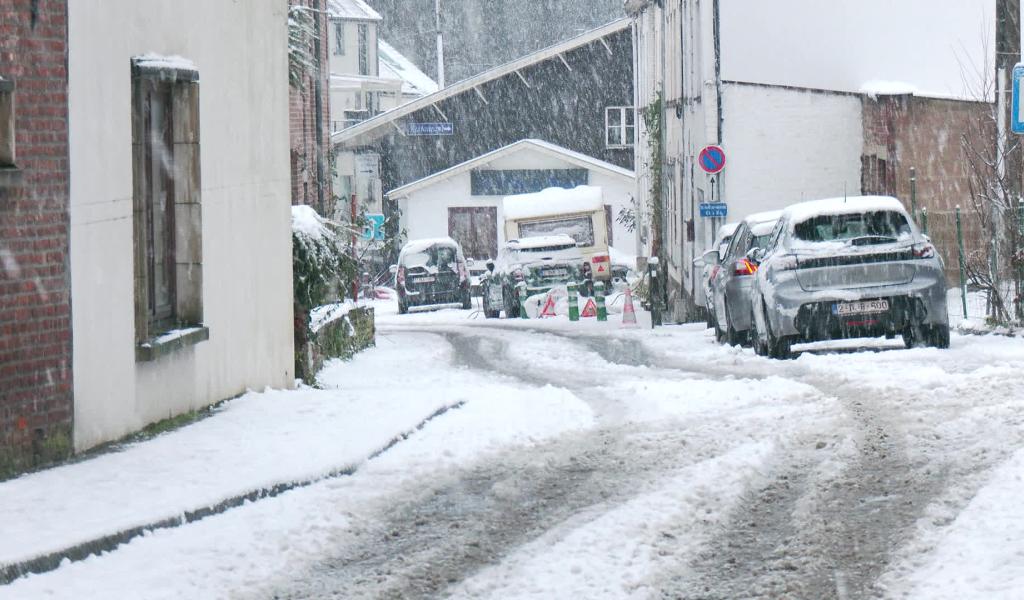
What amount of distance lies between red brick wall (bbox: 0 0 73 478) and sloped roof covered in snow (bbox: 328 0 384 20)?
64.6 metres

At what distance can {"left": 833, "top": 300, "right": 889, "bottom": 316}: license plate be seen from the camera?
16703mm

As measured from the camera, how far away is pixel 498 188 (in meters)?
57.5

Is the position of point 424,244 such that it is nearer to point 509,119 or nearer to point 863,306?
point 509,119

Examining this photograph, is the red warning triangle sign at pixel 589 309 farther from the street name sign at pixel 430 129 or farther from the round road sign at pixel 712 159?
the street name sign at pixel 430 129

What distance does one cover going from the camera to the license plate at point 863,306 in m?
16.7

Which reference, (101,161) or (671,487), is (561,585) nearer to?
(671,487)

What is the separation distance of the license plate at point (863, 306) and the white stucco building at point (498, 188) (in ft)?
133

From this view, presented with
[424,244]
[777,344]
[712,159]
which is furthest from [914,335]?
[424,244]

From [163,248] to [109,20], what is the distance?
2319mm

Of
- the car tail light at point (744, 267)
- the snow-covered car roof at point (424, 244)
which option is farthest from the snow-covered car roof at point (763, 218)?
the snow-covered car roof at point (424, 244)

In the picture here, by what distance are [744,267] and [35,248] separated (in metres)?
12.0

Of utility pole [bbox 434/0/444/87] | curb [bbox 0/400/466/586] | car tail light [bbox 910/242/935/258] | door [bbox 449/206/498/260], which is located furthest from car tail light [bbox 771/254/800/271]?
utility pole [bbox 434/0/444/87]

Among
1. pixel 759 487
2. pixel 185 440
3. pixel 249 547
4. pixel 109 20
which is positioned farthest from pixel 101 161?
pixel 759 487

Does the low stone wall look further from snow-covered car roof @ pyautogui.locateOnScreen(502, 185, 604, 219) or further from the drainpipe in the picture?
snow-covered car roof @ pyautogui.locateOnScreen(502, 185, 604, 219)
